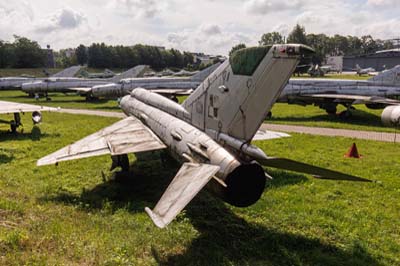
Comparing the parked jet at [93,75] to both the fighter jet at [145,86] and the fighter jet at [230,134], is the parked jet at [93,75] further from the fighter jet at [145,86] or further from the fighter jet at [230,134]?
→ the fighter jet at [230,134]

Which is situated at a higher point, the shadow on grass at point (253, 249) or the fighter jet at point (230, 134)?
the fighter jet at point (230, 134)

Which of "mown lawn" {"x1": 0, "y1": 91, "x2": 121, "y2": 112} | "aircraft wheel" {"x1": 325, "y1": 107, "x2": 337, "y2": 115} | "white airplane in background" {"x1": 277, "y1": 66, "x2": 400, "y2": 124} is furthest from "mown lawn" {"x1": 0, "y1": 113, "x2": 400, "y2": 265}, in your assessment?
"mown lawn" {"x1": 0, "y1": 91, "x2": 121, "y2": 112}

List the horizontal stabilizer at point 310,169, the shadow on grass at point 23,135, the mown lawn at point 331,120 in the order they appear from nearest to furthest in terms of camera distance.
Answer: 1. the horizontal stabilizer at point 310,169
2. the shadow on grass at point 23,135
3. the mown lawn at point 331,120

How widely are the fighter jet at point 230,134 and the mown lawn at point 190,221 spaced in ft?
3.96

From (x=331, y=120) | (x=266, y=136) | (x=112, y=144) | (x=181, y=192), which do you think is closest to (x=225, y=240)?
(x=181, y=192)

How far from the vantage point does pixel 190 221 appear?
302 inches

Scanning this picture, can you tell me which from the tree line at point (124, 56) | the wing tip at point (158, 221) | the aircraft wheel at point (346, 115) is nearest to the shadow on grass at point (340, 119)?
the aircraft wheel at point (346, 115)

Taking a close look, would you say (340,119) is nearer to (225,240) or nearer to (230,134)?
(230,134)

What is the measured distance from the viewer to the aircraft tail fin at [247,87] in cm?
606

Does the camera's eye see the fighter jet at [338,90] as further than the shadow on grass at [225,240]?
Yes

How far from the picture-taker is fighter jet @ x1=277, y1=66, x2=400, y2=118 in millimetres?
23766

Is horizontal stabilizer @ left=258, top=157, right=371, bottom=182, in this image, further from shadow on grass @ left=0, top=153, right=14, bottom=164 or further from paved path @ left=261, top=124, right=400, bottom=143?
paved path @ left=261, top=124, right=400, bottom=143

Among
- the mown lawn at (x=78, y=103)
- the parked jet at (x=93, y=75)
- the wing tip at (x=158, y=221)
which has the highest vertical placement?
the parked jet at (x=93, y=75)

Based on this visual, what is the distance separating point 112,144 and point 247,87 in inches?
195
